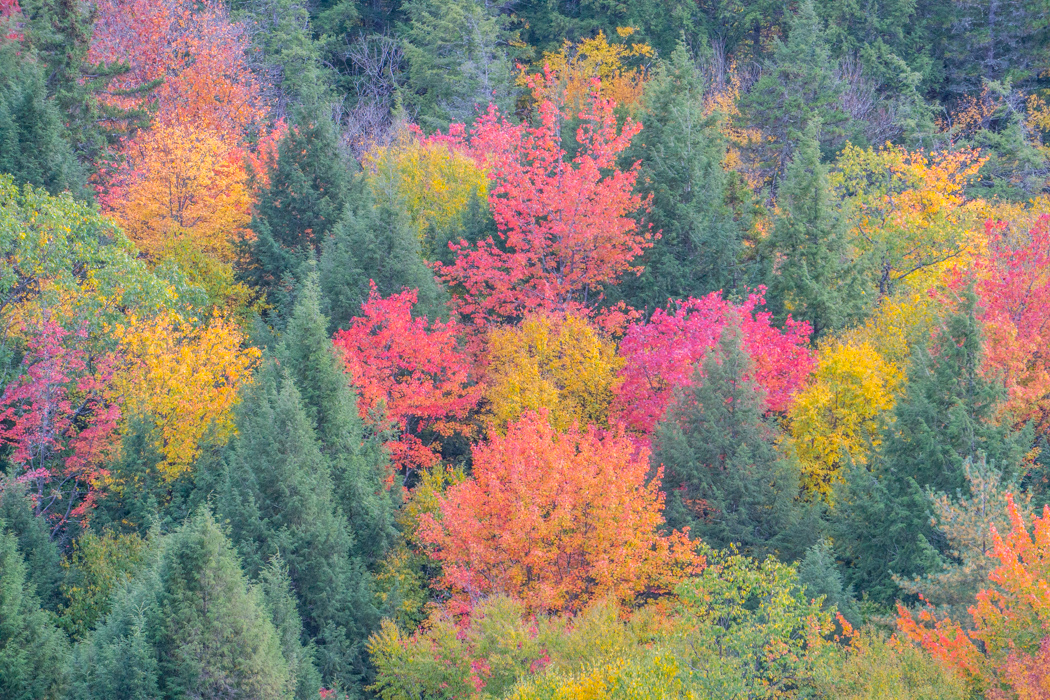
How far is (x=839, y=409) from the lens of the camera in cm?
3853

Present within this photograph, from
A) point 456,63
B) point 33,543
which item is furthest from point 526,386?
point 456,63

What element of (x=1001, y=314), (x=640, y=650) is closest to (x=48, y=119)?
(x=640, y=650)

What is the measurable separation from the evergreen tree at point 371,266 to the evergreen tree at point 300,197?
15.5 feet

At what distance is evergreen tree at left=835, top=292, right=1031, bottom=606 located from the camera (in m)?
32.9

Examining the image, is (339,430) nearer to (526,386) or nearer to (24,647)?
(526,386)

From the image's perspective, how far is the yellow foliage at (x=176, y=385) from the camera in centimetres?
3878

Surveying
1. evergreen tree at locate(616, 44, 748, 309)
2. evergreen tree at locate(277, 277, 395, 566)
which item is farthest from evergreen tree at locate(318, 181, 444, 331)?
evergreen tree at locate(616, 44, 748, 309)

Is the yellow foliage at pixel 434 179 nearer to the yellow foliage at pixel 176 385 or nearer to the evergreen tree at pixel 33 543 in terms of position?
the yellow foliage at pixel 176 385

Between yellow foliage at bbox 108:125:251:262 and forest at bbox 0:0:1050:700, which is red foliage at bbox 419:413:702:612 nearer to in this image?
forest at bbox 0:0:1050:700

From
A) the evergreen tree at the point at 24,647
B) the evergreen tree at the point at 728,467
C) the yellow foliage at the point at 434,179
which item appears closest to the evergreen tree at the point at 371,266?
the yellow foliage at the point at 434,179

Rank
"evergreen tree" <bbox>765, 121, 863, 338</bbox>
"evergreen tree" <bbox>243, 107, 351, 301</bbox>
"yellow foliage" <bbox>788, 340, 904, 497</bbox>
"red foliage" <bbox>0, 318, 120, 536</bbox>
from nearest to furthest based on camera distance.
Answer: "yellow foliage" <bbox>788, 340, 904, 497</bbox> < "red foliage" <bbox>0, 318, 120, 536</bbox> < "evergreen tree" <bbox>765, 121, 863, 338</bbox> < "evergreen tree" <bbox>243, 107, 351, 301</bbox>

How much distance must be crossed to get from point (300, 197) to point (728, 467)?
24.5m

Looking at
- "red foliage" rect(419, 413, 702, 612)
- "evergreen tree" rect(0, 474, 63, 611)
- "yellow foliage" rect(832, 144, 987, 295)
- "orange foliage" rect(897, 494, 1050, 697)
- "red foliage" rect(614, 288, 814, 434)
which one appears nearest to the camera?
"orange foliage" rect(897, 494, 1050, 697)

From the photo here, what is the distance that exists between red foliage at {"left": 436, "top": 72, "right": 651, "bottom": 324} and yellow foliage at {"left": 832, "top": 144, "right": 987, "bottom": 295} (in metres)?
10.7
